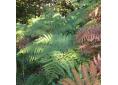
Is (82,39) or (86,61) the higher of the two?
(82,39)

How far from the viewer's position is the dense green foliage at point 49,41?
1480mm

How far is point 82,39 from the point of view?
1.47m

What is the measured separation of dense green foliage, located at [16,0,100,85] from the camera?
4.86ft

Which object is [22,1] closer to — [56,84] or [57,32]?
[57,32]

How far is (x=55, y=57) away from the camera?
1.51 metres

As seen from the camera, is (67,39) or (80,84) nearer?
(80,84)

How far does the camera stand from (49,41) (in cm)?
148

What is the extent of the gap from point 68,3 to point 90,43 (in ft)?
0.80
